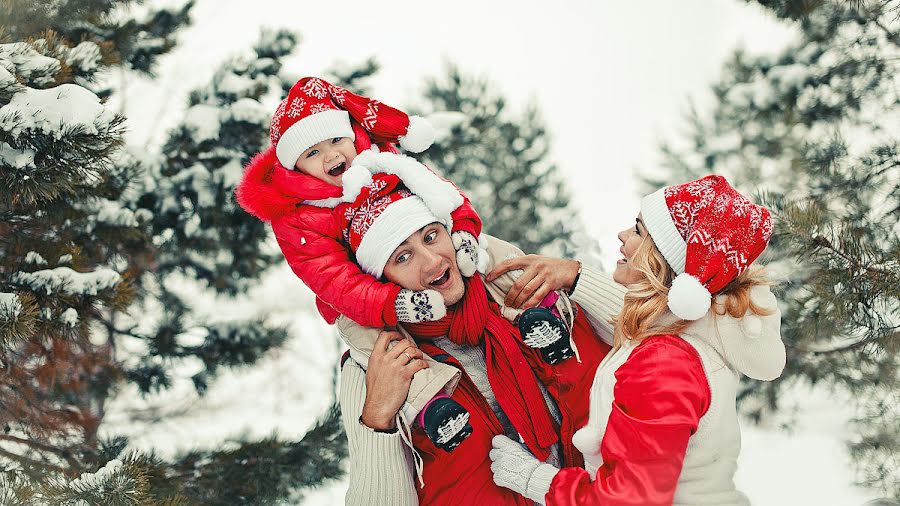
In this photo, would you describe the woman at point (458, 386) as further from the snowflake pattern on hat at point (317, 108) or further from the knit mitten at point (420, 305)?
the snowflake pattern on hat at point (317, 108)

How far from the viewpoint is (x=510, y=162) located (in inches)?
189

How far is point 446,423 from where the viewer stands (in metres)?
1.80

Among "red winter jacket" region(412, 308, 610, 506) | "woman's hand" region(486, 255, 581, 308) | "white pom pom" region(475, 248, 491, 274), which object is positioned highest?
"white pom pom" region(475, 248, 491, 274)

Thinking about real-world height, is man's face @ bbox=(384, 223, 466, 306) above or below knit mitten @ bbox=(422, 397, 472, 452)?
above

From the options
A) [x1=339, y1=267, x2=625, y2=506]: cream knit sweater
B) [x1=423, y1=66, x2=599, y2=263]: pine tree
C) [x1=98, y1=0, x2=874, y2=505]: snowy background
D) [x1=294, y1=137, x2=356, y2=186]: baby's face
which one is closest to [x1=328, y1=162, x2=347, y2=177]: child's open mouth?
[x1=294, y1=137, x2=356, y2=186]: baby's face

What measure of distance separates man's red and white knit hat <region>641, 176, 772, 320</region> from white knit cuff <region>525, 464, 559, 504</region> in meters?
0.55

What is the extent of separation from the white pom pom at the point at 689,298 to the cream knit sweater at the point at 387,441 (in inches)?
22.0

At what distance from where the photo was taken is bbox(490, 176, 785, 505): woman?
1.57 meters

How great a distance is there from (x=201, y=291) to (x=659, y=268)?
2352 millimetres

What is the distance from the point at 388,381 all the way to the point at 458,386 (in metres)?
0.24

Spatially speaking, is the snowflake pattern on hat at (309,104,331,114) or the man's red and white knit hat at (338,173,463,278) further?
the snowflake pattern on hat at (309,104,331,114)

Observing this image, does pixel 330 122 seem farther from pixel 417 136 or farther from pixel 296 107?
pixel 417 136

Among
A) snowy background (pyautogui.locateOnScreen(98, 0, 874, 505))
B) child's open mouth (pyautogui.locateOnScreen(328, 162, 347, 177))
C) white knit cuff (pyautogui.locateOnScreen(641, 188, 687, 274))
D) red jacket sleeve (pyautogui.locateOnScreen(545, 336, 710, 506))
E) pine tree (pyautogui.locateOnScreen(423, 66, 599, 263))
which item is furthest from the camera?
snowy background (pyautogui.locateOnScreen(98, 0, 874, 505))

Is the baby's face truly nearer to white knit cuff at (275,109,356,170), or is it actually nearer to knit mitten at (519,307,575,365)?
white knit cuff at (275,109,356,170)
